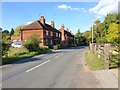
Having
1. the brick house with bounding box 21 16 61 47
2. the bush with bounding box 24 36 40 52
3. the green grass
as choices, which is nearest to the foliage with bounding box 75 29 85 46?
the brick house with bounding box 21 16 61 47

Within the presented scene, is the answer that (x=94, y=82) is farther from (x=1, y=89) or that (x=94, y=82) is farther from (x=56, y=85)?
(x=1, y=89)

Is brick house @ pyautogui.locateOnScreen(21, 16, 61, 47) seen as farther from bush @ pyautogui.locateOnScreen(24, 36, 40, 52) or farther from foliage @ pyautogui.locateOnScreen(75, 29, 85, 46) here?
foliage @ pyautogui.locateOnScreen(75, 29, 85, 46)

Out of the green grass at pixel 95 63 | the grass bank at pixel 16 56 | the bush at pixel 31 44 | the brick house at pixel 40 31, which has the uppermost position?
the brick house at pixel 40 31

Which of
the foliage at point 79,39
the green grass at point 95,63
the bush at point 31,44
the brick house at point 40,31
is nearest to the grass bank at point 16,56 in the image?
the bush at point 31,44

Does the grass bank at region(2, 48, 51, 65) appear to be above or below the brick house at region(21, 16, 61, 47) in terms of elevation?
below

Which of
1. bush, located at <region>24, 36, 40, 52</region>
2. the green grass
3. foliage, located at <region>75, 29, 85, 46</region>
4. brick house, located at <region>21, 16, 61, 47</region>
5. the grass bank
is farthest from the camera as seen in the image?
foliage, located at <region>75, 29, 85, 46</region>

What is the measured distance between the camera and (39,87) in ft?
32.6

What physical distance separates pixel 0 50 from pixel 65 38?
3005 inches

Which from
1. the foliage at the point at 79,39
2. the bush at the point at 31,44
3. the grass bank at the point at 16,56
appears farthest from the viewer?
the foliage at the point at 79,39

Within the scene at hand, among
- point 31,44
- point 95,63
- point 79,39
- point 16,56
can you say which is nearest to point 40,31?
point 31,44

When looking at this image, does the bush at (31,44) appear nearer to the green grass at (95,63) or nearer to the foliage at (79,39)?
the green grass at (95,63)

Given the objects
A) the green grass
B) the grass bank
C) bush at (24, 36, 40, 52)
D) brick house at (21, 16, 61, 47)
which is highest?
brick house at (21, 16, 61, 47)

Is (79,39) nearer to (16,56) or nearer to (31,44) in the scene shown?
(31,44)

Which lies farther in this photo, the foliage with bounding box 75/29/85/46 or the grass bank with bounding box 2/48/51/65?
the foliage with bounding box 75/29/85/46
